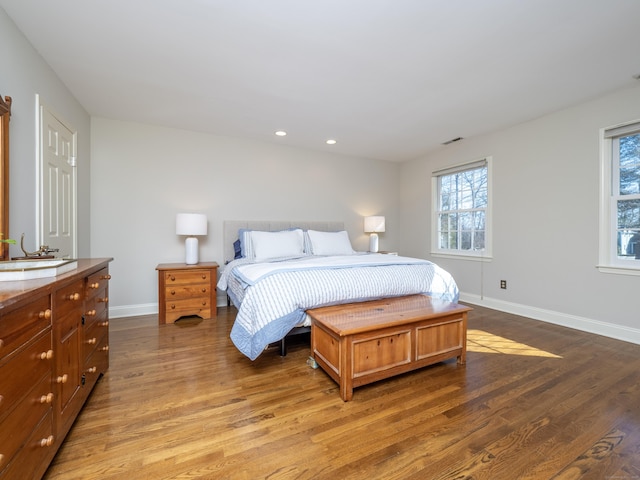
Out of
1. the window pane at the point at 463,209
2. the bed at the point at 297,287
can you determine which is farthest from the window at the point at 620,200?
the bed at the point at 297,287

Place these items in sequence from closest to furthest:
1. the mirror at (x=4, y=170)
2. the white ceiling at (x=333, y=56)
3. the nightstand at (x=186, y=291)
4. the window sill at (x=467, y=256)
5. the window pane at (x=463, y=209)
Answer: the mirror at (x=4, y=170) < the white ceiling at (x=333, y=56) < the nightstand at (x=186, y=291) < the window sill at (x=467, y=256) < the window pane at (x=463, y=209)

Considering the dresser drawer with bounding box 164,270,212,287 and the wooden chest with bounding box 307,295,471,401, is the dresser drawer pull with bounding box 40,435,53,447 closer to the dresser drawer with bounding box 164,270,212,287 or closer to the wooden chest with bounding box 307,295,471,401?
the wooden chest with bounding box 307,295,471,401

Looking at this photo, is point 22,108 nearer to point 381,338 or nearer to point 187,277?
point 187,277

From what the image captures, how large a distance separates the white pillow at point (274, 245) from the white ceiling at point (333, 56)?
54.7 inches

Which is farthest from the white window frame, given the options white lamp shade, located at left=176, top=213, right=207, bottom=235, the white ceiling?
white lamp shade, located at left=176, top=213, right=207, bottom=235

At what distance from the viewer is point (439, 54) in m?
2.16

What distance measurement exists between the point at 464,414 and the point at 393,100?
2730mm

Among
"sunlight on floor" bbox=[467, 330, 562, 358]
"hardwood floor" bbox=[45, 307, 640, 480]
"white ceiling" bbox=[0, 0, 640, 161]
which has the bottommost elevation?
"hardwood floor" bbox=[45, 307, 640, 480]

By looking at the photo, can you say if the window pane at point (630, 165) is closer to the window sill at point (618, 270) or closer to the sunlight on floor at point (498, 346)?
the window sill at point (618, 270)

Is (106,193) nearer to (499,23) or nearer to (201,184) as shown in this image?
(201,184)

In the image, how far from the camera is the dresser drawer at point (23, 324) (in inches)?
33.6

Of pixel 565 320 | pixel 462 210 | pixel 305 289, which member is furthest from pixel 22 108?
pixel 565 320

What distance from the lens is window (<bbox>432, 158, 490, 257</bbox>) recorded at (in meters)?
4.06

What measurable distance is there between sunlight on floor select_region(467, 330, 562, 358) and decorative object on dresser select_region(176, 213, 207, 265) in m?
3.11
